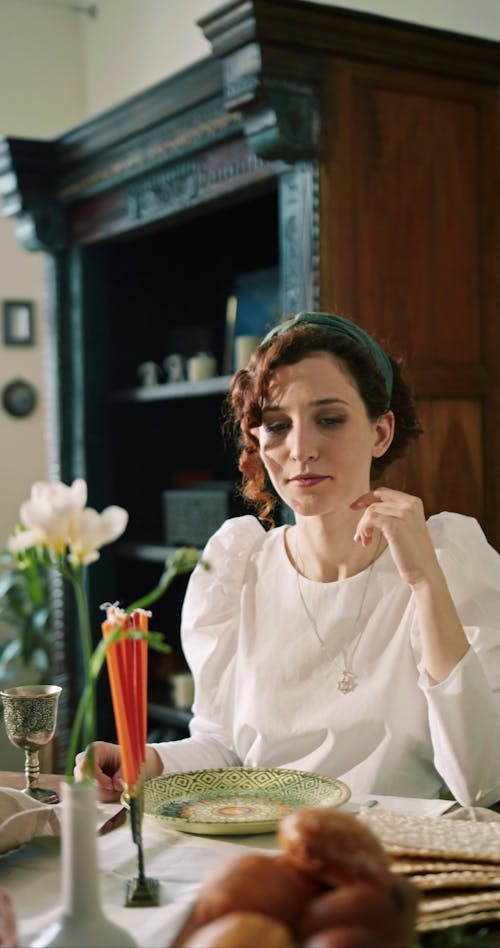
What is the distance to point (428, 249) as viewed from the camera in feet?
8.08

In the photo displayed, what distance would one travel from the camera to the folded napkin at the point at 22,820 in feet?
3.94

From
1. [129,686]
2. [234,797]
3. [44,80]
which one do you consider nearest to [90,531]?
[129,686]

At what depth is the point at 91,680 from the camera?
866 mm

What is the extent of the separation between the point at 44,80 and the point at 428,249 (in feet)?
8.42

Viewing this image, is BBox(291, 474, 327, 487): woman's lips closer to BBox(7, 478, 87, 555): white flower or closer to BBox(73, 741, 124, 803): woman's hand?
BBox(73, 741, 124, 803): woman's hand

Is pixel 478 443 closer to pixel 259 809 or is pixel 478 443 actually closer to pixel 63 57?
pixel 259 809

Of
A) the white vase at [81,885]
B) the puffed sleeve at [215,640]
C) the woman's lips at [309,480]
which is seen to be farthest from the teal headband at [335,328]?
the white vase at [81,885]

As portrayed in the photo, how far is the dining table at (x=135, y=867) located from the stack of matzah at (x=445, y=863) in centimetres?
4

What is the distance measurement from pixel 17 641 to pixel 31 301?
1.36 meters

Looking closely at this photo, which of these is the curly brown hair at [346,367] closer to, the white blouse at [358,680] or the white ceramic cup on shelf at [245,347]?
the white blouse at [358,680]

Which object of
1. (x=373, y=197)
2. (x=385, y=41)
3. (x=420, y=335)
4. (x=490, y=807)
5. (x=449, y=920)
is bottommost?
(x=490, y=807)

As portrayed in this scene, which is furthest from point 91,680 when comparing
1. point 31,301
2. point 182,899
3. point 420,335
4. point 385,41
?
point 31,301

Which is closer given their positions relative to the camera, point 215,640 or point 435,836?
point 435,836

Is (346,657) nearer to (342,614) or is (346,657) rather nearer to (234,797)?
(342,614)
